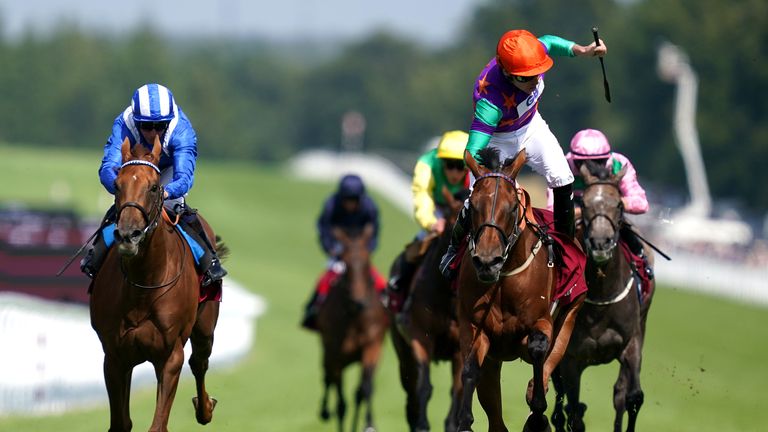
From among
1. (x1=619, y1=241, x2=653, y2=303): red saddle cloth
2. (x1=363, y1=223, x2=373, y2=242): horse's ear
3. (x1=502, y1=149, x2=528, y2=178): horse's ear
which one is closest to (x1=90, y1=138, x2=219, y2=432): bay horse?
(x1=502, y1=149, x2=528, y2=178): horse's ear

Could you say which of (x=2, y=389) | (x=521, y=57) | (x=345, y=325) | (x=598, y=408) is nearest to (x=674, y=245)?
(x=598, y=408)

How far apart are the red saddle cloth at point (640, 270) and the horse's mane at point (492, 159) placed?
265cm

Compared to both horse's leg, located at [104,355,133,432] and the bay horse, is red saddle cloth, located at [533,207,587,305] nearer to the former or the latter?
the bay horse

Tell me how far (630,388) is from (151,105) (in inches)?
171

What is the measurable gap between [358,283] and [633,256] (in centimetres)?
442

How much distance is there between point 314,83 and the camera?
14338 cm

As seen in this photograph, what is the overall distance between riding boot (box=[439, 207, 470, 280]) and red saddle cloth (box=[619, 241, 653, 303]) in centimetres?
218

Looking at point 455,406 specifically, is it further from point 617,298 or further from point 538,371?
point 538,371

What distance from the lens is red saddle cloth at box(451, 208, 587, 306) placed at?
363 inches

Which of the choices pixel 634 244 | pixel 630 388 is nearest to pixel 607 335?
pixel 630 388

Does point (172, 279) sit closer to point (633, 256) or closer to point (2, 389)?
point (633, 256)

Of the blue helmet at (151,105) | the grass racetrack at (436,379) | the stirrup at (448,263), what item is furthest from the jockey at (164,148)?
the grass racetrack at (436,379)

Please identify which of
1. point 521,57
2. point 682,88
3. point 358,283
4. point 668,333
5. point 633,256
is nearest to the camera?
point 521,57

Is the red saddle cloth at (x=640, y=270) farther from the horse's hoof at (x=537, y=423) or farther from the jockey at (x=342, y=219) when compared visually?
the jockey at (x=342, y=219)
